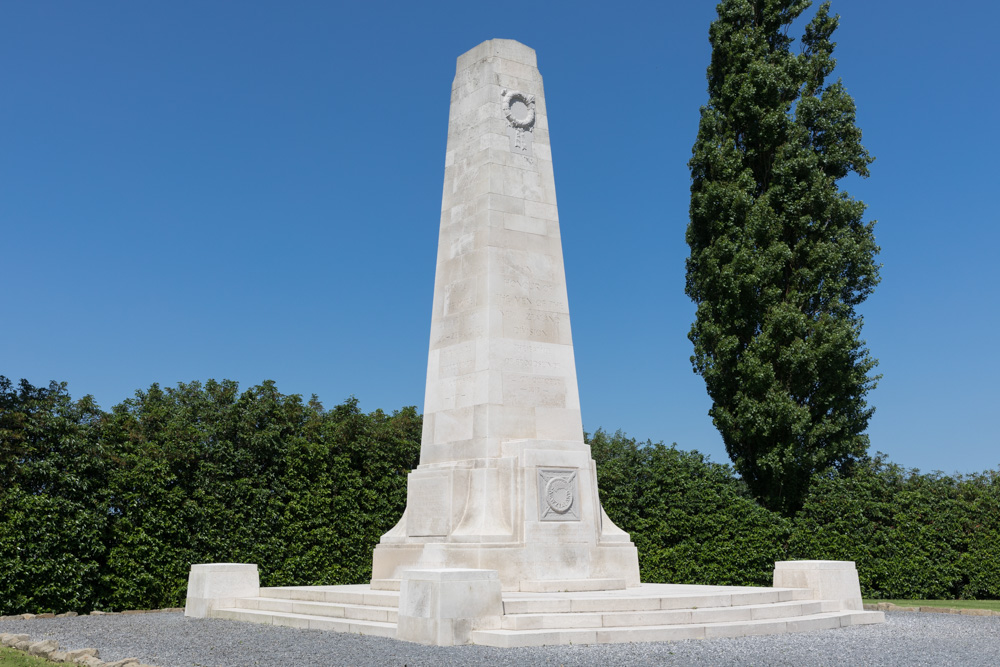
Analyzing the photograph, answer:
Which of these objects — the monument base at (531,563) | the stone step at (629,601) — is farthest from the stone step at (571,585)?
the stone step at (629,601)

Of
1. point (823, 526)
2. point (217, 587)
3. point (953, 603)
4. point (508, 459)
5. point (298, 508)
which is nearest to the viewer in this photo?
point (508, 459)

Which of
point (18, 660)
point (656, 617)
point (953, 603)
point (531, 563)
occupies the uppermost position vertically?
point (531, 563)

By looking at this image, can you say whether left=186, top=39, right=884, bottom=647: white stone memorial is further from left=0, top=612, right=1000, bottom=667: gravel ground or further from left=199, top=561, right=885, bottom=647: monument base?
left=0, top=612, right=1000, bottom=667: gravel ground

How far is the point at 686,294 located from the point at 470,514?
12326 millimetres

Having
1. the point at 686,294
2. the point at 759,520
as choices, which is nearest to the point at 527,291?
the point at 759,520

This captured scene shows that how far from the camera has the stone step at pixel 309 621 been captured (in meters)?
11.2

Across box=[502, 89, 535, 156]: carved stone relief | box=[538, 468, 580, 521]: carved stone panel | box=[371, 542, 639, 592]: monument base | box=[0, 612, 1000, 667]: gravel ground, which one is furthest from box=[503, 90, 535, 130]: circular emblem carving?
box=[0, 612, 1000, 667]: gravel ground

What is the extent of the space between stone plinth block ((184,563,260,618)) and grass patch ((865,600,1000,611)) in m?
11.7

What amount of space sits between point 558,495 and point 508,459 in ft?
3.08

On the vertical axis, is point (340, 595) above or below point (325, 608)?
above

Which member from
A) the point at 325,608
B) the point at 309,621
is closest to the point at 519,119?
the point at 325,608

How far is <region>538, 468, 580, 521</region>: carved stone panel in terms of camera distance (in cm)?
1388

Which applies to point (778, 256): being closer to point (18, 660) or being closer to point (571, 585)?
point (571, 585)

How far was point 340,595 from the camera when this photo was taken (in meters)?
13.7
